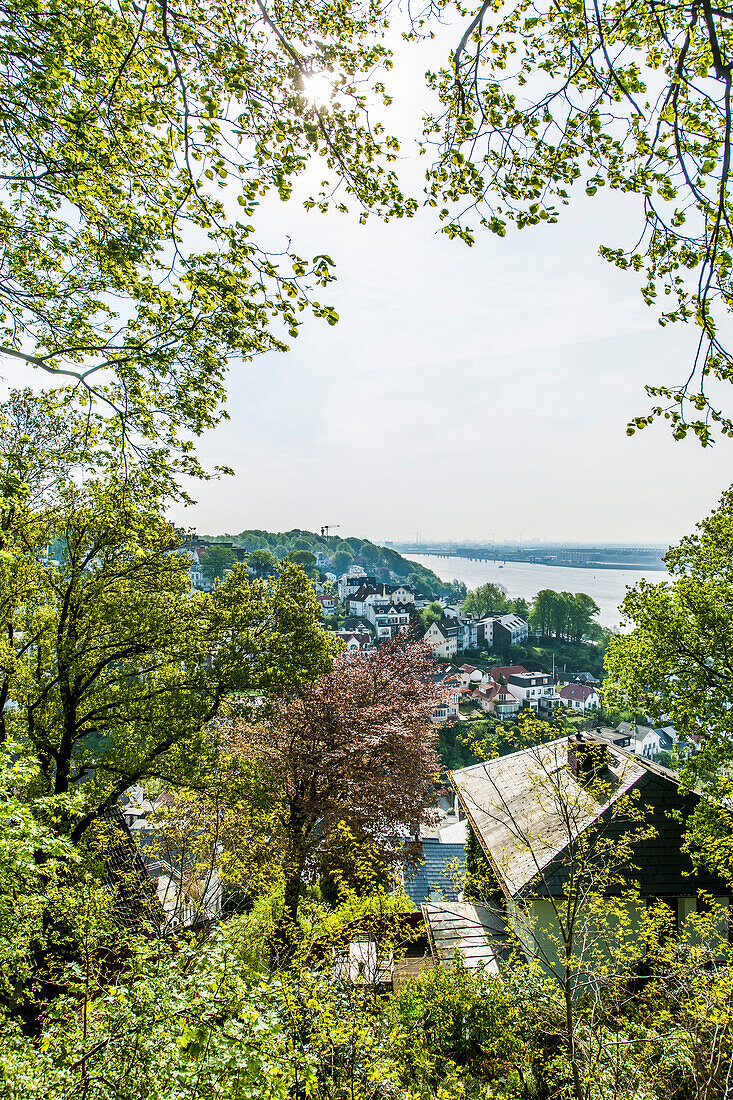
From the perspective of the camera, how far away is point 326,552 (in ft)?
401

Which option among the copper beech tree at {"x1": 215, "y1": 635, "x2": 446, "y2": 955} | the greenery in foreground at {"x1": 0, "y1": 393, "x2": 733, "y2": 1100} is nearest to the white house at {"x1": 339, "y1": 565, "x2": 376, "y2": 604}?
the copper beech tree at {"x1": 215, "y1": 635, "x2": 446, "y2": 955}

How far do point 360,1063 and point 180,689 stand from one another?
5.89 m

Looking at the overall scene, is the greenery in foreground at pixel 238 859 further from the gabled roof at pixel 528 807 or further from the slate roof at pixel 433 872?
the slate roof at pixel 433 872

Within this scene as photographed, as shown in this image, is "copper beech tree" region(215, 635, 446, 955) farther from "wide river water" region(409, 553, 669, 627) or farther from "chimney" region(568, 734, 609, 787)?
"wide river water" region(409, 553, 669, 627)

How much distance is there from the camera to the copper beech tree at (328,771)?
358 inches

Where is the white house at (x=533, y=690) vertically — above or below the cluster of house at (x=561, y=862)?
below

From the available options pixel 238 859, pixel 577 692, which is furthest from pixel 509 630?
pixel 238 859

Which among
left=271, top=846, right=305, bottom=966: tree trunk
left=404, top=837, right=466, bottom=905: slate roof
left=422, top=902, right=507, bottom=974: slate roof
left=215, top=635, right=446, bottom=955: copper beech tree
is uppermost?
left=215, top=635, right=446, bottom=955: copper beech tree

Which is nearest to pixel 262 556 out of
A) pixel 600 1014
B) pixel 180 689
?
pixel 180 689

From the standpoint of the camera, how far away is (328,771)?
9695 mm

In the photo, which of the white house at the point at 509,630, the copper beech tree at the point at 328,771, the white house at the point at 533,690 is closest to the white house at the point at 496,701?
the white house at the point at 533,690

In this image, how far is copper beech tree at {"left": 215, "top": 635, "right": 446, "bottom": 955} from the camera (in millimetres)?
9102

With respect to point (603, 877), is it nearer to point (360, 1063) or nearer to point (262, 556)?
point (360, 1063)

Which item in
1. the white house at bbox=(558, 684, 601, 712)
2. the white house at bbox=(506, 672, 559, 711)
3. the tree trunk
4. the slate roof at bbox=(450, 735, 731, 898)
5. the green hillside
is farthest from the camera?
the green hillside
